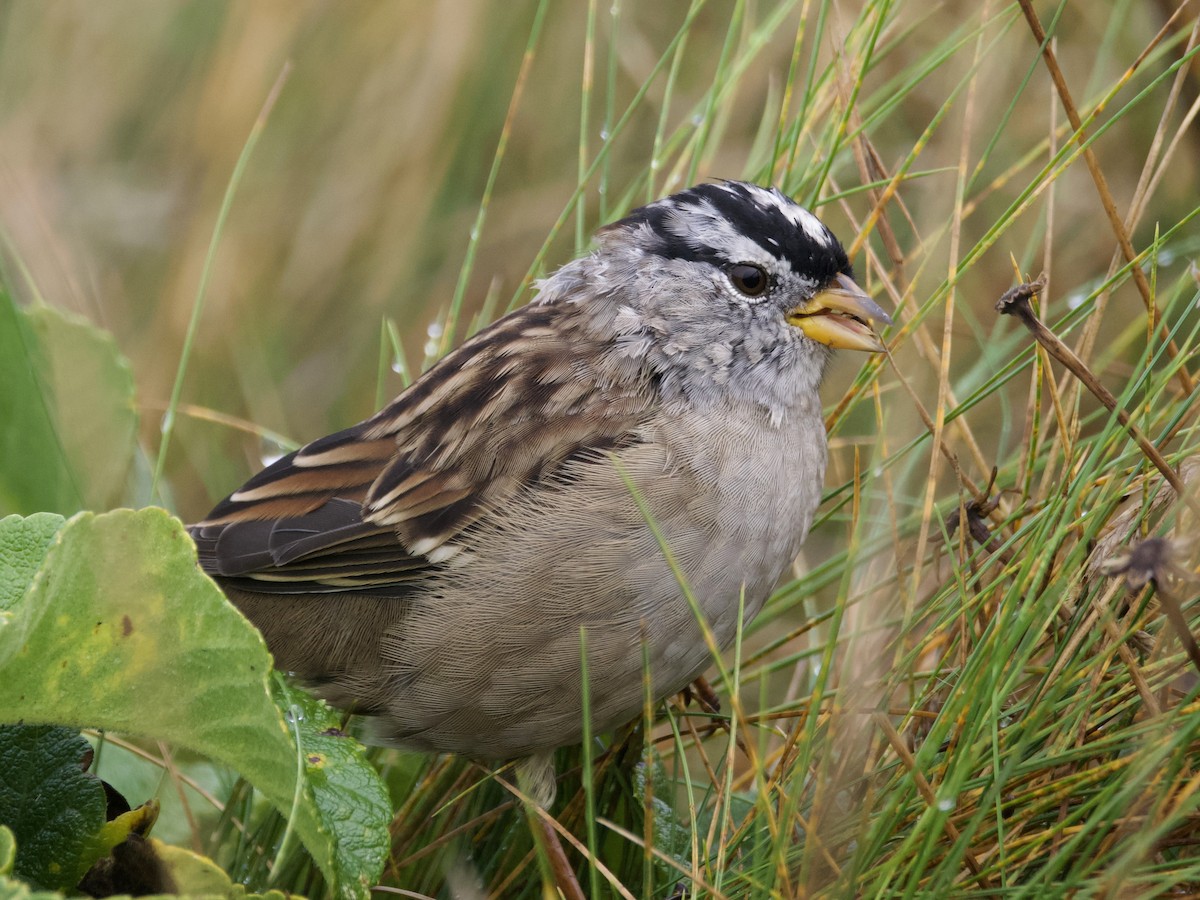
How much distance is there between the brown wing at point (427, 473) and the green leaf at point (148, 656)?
0.86 metres

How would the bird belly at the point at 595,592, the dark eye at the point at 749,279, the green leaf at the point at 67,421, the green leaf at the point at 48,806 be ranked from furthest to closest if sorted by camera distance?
1. the dark eye at the point at 749,279
2. the green leaf at the point at 67,421
3. the bird belly at the point at 595,592
4. the green leaf at the point at 48,806

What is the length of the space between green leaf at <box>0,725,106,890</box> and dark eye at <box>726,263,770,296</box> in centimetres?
141

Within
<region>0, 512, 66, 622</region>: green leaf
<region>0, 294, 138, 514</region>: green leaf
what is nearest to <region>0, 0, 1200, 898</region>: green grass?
<region>0, 294, 138, 514</region>: green leaf

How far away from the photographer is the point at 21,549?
1.68 m

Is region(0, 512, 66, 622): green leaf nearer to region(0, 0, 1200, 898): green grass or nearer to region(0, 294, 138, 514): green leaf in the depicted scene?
region(0, 0, 1200, 898): green grass

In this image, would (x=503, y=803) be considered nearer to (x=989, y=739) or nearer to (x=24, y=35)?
(x=989, y=739)

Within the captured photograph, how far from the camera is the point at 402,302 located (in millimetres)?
4414

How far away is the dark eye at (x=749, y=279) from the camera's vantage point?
8.34ft

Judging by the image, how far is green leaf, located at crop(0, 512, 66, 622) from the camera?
5.47ft

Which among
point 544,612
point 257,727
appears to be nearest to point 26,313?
point 544,612

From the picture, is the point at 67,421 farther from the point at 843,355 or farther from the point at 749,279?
the point at 843,355

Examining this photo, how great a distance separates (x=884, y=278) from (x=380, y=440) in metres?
0.95

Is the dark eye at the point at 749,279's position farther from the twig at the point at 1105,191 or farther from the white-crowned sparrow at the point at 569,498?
the twig at the point at 1105,191

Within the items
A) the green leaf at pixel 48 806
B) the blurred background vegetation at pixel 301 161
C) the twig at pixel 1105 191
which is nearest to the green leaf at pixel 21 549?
the green leaf at pixel 48 806
